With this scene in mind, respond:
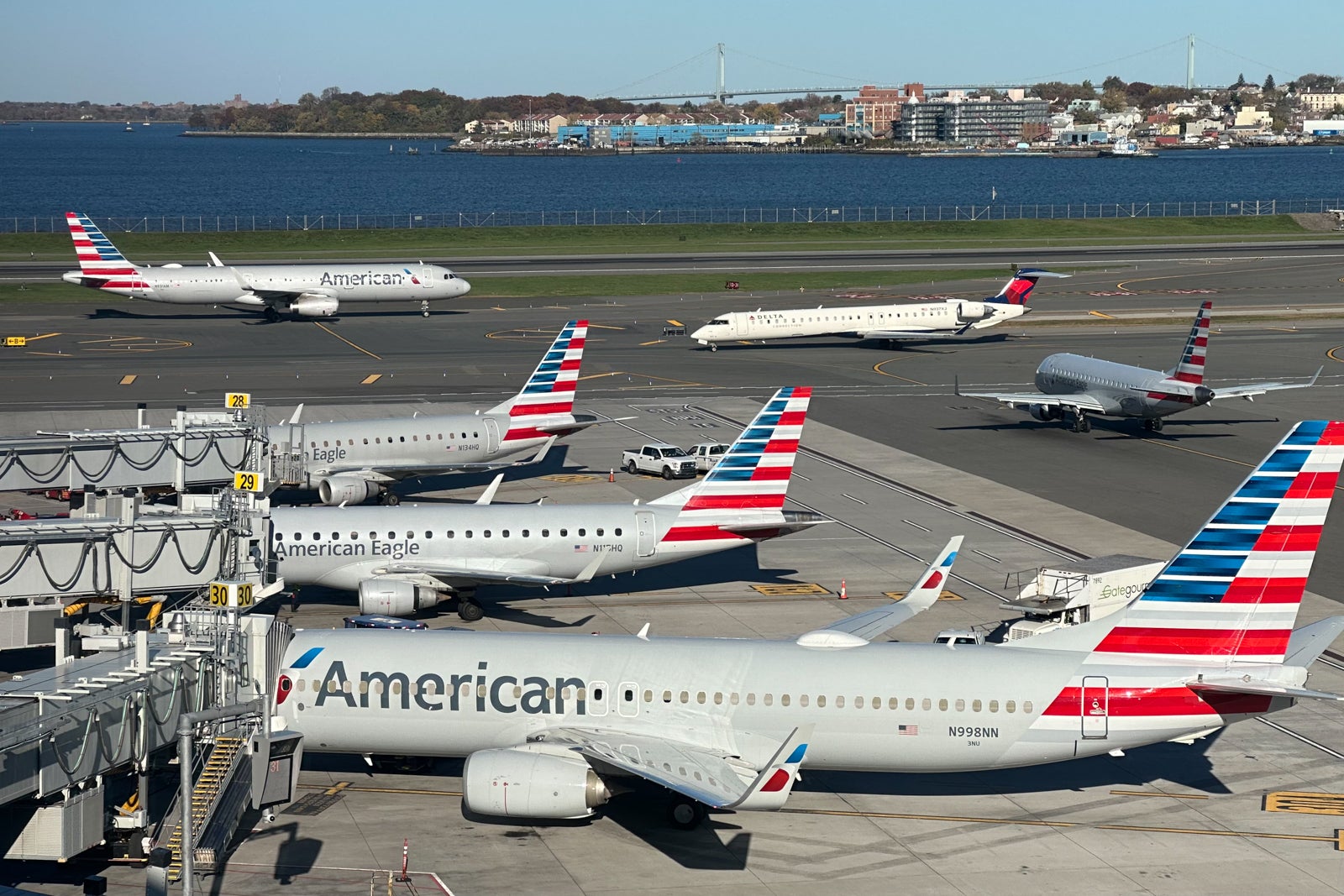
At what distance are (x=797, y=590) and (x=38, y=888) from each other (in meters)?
31.4

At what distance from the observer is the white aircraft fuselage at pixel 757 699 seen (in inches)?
1401

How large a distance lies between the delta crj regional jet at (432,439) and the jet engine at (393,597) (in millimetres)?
14614

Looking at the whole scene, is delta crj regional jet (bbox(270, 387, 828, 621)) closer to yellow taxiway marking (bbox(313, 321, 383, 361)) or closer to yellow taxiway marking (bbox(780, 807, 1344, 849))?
yellow taxiway marking (bbox(780, 807, 1344, 849))

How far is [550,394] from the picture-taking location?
72.1 m

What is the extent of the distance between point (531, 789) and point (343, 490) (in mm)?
33550

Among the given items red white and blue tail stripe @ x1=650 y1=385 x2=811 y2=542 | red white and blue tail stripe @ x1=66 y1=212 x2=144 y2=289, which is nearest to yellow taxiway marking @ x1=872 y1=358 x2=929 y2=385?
red white and blue tail stripe @ x1=650 y1=385 x2=811 y2=542

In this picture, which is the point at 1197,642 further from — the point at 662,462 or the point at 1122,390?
the point at 1122,390

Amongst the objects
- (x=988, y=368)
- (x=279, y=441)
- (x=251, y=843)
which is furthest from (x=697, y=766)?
(x=988, y=368)

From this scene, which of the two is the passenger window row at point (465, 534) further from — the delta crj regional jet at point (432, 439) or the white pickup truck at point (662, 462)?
the white pickup truck at point (662, 462)

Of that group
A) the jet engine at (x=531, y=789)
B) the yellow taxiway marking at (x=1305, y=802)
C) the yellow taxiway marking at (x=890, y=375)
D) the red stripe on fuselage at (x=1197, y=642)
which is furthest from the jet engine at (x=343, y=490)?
the yellow taxiway marking at (x=890, y=375)

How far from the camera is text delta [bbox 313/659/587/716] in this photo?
1438 inches

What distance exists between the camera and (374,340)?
12419cm

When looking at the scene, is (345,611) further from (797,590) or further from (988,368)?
(988,368)

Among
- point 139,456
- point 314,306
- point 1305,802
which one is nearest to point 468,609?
point 139,456
